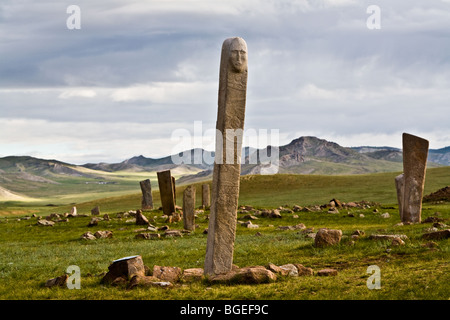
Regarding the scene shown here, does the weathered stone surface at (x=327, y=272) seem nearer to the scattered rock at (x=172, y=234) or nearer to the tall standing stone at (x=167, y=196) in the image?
the scattered rock at (x=172, y=234)

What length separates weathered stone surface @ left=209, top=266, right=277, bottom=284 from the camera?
1457 centimetres

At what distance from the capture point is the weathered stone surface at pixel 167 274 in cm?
1511

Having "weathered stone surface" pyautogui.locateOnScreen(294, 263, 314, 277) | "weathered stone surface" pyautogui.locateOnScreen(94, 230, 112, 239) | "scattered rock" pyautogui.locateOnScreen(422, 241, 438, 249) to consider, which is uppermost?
"scattered rock" pyautogui.locateOnScreen(422, 241, 438, 249)

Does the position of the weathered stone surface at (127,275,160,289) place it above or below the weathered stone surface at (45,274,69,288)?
above

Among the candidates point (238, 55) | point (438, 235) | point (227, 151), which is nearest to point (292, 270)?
point (227, 151)

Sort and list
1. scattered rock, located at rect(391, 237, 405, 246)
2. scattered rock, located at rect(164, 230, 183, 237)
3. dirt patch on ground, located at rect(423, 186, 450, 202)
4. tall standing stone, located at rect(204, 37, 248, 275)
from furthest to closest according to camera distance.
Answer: dirt patch on ground, located at rect(423, 186, 450, 202) < scattered rock, located at rect(164, 230, 183, 237) < scattered rock, located at rect(391, 237, 405, 246) < tall standing stone, located at rect(204, 37, 248, 275)

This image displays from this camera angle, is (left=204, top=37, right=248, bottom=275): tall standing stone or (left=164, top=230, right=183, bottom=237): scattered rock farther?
(left=164, top=230, right=183, bottom=237): scattered rock

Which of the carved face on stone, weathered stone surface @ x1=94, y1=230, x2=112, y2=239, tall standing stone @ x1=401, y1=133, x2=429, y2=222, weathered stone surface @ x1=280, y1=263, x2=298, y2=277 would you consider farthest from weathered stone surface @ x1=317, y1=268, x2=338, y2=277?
weathered stone surface @ x1=94, y1=230, x2=112, y2=239

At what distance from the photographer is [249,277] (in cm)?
1459

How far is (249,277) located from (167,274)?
2.37 meters

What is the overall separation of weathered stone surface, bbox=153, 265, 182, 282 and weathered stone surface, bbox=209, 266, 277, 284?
1.12m

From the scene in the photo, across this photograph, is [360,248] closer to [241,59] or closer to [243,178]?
[241,59]

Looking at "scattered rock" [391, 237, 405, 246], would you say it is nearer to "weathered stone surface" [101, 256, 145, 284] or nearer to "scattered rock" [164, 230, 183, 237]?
"weathered stone surface" [101, 256, 145, 284]
